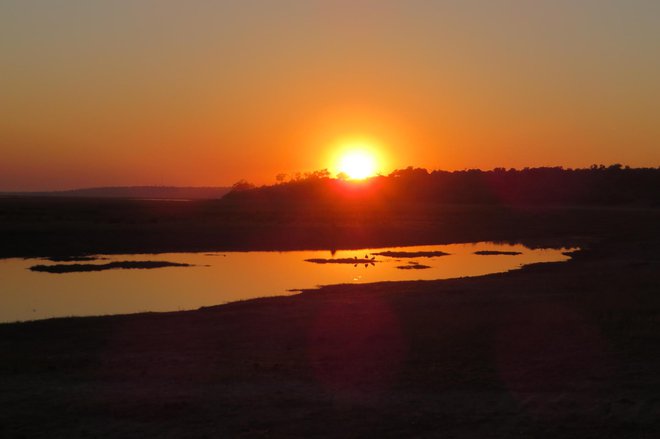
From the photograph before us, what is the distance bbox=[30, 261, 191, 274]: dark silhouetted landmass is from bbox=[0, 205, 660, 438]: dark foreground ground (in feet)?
52.0

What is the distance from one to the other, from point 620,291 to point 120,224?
45.0m

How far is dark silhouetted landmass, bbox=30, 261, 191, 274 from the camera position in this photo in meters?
33.8

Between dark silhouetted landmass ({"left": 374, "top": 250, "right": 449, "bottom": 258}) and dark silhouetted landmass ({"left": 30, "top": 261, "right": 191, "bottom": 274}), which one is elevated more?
dark silhouetted landmass ({"left": 374, "top": 250, "right": 449, "bottom": 258})

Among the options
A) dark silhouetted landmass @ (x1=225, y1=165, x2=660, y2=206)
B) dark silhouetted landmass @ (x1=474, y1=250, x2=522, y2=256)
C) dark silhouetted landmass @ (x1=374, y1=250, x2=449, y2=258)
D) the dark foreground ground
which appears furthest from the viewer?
dark silhouetted landmass @ (x1=225, y1=165, x2=660, y2=206)

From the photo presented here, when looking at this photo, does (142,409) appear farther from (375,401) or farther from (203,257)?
(203,257)

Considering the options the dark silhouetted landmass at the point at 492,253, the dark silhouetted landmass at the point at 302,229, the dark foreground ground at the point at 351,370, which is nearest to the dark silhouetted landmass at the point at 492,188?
the dark silhouetted landmass at the point at 302,229

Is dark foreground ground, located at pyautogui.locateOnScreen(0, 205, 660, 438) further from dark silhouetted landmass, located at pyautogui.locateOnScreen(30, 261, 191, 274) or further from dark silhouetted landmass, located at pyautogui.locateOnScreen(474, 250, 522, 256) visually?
dark silhouetted landmass, located at pyautogui.locateOnScreen(474, 250, 522, 256)

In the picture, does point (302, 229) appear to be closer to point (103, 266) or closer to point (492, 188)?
point (103, 266)

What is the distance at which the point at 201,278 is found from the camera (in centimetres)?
3128

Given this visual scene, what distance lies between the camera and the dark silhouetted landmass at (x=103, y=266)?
33.8 m

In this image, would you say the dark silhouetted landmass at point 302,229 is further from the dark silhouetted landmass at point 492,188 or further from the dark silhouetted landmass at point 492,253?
the dark silhouetted landmass at point 492,253

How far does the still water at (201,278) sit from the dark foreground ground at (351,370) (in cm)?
512

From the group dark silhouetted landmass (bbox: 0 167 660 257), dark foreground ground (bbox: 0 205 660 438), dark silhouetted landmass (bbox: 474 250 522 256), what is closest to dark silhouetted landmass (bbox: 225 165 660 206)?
dark silhouetted landmass (bbox: 0 167 660 257)

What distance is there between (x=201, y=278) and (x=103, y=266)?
21.5ft
